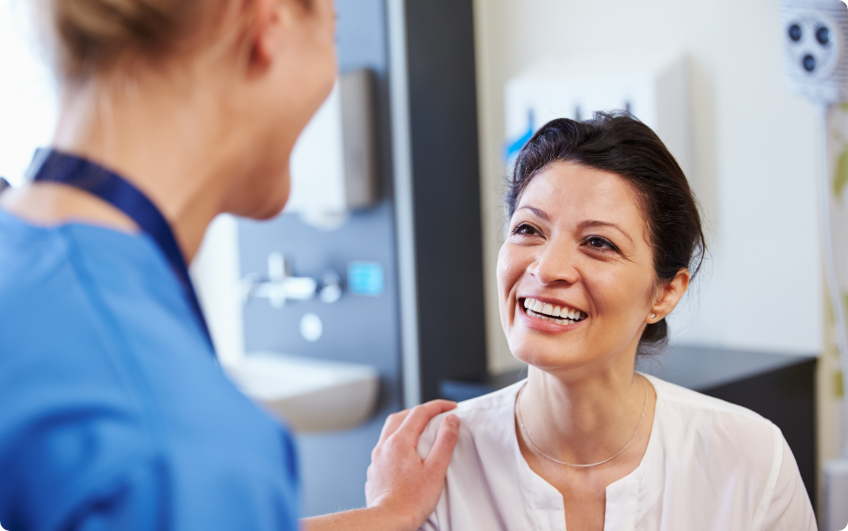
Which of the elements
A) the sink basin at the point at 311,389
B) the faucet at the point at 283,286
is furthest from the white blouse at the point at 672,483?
the faucet at the point at 283,286

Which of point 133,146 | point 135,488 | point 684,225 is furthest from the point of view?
point 684,225

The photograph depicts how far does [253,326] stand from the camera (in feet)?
10.6

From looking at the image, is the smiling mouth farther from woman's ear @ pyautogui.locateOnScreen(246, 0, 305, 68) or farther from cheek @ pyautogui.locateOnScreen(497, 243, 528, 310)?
woman's ear @ pyautogui.locateOnScreen(246, 0, 305, 68)

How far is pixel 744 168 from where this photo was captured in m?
2.21

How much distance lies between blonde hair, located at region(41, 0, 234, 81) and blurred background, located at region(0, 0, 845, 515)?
1.59 meters

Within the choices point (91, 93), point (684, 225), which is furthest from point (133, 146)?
point (684, 225)

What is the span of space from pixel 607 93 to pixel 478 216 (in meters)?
0.74

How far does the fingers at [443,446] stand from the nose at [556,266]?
0.29 meters

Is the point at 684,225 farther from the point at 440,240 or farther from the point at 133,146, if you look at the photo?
the point at 440,240

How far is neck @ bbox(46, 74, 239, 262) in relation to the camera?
55 cm

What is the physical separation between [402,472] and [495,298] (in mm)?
1649

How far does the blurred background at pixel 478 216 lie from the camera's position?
2.12 metres

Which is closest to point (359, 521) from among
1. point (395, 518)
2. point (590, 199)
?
point (395, 518)

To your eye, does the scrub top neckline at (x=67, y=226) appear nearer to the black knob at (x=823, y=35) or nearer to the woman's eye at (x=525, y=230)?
the woman's eye at (x=525, y=230)
